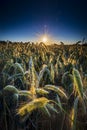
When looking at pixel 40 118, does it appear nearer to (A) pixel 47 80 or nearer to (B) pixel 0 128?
(B) pixel 0 128

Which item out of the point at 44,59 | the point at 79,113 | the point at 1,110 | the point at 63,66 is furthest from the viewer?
the point at 44,59

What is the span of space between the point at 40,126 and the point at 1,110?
45 centimetres

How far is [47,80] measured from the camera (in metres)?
2.69

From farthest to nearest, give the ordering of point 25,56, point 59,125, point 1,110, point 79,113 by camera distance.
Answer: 1. point 25,56
2. point 1,110
3. point 79,113
4. point 59,125

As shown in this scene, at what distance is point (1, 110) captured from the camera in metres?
2.09

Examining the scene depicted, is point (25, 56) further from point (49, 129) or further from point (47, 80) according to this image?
point (49, 129)

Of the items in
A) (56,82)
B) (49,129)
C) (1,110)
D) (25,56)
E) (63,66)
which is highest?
(25,56)

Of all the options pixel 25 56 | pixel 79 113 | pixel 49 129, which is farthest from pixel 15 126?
pixel 25 56

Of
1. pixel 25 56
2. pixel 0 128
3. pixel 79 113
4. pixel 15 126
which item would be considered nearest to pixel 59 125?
pixel 79 113

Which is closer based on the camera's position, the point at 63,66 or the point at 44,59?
the point at 63,66

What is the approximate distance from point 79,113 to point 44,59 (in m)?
1.76

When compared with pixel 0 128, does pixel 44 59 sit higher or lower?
higher

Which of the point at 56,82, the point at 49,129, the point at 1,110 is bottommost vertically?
the point at 49,129

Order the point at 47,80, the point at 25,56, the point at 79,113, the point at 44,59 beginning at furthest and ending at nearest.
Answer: the point at 25,56, the point at 44,59, the point at 47,80, the point at 79,113
